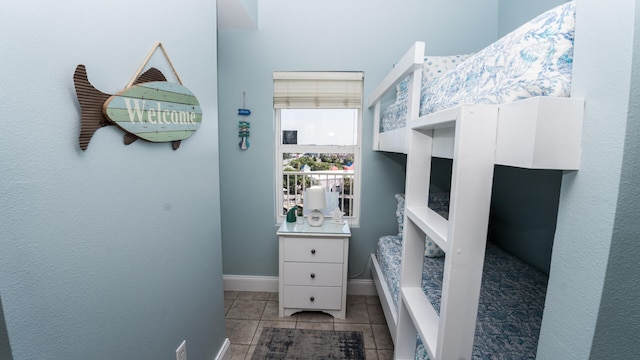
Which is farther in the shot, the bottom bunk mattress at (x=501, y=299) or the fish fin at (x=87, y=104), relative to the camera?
the bottom bunk mattress at (x=501, y=299)

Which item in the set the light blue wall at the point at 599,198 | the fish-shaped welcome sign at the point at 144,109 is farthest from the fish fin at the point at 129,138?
the light blue wall at the point at 599,198

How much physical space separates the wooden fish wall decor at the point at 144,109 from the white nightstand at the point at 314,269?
1.19 metres

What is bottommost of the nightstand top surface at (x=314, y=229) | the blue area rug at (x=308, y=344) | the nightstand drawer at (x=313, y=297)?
the blue area rug at (x=308, y=344)

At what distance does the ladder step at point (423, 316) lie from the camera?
37.8 inches

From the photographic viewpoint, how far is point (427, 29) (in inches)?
92.0

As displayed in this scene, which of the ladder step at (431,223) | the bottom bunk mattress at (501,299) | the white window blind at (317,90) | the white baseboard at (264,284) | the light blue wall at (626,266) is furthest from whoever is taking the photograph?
the white baseboard at (264,284)

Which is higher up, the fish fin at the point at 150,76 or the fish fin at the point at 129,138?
the fish fin at the point at 150,76

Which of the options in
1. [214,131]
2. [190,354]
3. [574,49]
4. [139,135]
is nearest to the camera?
[574,49]

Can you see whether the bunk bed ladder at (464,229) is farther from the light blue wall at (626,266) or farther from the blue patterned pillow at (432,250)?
the blue patterned pillow at (432,250)

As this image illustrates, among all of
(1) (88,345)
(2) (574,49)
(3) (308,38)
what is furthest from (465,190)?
(3) (308,38)

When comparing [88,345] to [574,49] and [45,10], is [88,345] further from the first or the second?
[574,49]

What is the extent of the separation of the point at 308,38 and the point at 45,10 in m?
1.96

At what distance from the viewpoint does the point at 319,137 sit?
2594mm

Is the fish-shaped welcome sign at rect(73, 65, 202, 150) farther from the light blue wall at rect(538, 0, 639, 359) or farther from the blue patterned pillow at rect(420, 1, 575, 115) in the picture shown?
the light blue wall at rect(538, 0, 639, 359)
